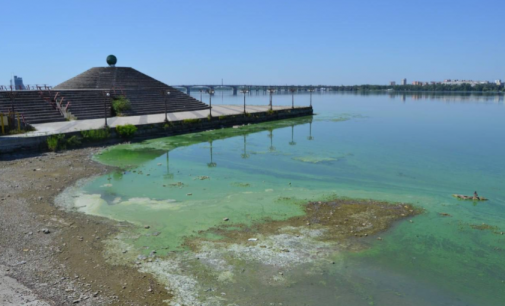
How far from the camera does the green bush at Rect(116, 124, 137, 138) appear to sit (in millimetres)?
23891

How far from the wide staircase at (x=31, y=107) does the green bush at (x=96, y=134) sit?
17.1 feet

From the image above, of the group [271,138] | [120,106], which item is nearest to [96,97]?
[120,106]

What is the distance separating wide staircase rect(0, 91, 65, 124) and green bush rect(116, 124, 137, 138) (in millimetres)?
5551

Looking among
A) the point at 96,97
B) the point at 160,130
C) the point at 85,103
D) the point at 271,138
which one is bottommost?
the point at 271,138

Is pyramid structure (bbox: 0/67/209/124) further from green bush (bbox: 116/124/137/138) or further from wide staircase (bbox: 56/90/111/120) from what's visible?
green bush (bbox: 116/124/137/138)

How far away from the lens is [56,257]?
8.39 m

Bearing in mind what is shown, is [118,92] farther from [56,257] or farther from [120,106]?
[56,257]

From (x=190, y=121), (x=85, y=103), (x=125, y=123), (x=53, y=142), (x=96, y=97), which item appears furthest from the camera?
(x=96, y=97)

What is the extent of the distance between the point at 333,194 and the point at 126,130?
15.1 m

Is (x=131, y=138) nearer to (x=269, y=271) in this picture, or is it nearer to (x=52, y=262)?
(x=52, y=262)

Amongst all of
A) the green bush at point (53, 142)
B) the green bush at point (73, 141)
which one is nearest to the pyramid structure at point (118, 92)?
the green bush at point (73, 141)

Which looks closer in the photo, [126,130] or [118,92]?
[126,130]

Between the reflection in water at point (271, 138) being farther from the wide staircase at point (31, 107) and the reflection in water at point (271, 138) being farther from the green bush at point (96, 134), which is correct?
the wide staircase at point (31, 107)

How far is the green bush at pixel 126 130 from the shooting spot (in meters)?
23.9
